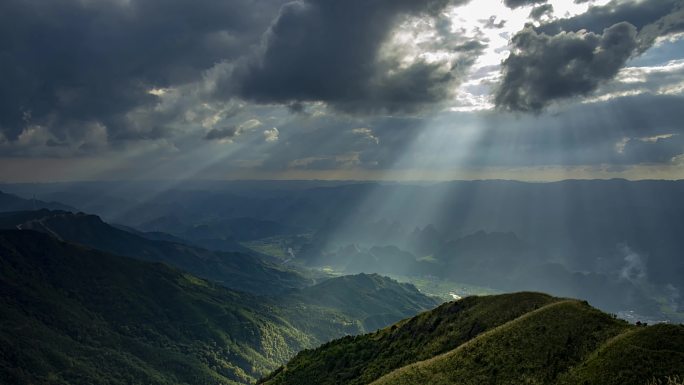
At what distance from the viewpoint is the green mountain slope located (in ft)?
199

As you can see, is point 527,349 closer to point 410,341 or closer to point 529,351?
point 529,351

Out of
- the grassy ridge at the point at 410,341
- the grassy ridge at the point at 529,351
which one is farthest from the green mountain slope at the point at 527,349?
the grassy ridge at the point at 410,341

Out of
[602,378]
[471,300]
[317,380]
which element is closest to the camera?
[602,378]

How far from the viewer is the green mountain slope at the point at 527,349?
60.6 m

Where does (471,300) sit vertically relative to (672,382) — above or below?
below

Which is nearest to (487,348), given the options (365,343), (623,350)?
(623,350)

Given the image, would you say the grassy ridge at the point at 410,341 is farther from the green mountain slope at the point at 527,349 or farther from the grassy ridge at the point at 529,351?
the grassy ridge at the point at 529,351

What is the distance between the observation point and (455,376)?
80938 mm

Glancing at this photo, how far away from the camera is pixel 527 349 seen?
257ft

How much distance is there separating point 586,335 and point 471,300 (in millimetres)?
59715

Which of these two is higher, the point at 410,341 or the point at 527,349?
the point at 527,349

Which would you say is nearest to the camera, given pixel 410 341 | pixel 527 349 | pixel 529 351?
Result: pixel 529 351

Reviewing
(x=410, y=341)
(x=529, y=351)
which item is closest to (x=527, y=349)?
(x=529, y=351)

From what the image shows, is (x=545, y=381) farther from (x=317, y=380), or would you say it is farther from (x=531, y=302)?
(x=317, y=380)
